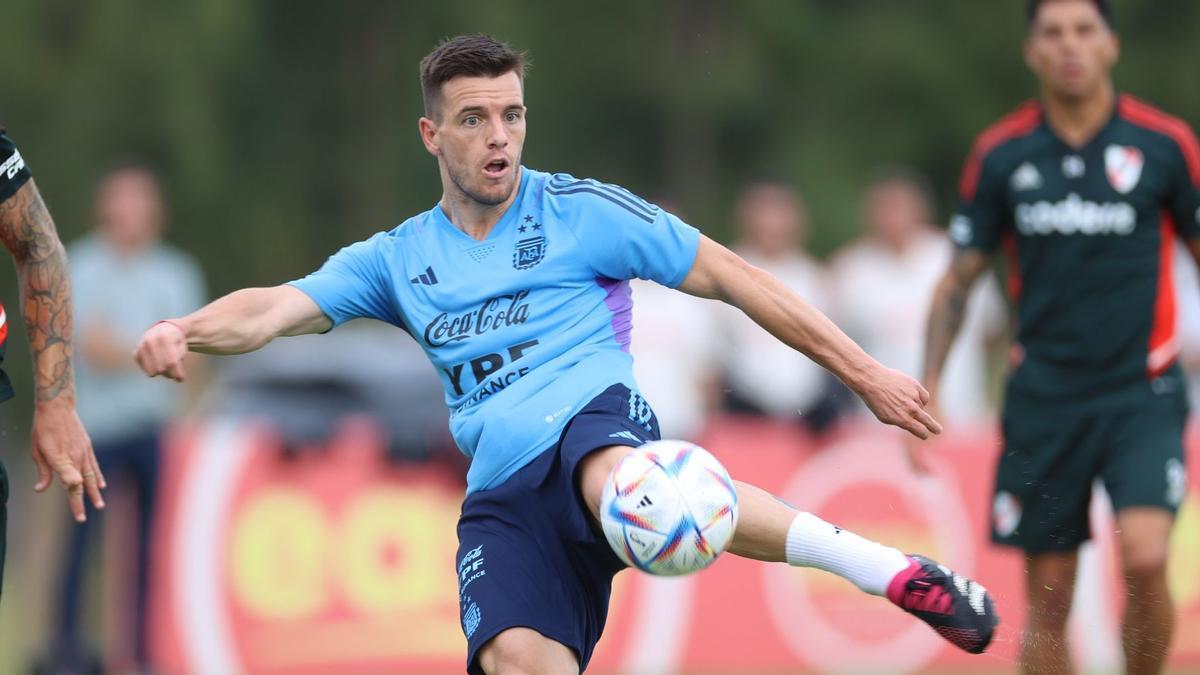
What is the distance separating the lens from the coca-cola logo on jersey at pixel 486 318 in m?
5.78

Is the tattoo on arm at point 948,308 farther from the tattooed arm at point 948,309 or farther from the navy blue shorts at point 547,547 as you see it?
the navy blue shorts at point 547,547

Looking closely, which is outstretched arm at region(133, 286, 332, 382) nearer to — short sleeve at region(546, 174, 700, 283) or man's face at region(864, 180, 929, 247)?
short sleeve at region(546, 174, 700, 283)

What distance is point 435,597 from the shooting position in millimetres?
10852

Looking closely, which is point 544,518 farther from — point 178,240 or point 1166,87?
point 1166,87

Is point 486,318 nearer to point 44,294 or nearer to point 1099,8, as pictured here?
point 44,294

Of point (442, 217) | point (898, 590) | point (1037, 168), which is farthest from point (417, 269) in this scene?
point (1037, 168)

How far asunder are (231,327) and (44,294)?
24.1 inches

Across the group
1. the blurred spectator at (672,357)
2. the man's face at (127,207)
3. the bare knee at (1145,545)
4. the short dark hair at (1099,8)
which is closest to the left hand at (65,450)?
the bare knee at (1145,545)

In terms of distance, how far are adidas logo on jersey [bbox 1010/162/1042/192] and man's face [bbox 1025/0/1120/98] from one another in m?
0.31

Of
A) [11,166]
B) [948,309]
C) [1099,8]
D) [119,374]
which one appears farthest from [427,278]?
[119,374]

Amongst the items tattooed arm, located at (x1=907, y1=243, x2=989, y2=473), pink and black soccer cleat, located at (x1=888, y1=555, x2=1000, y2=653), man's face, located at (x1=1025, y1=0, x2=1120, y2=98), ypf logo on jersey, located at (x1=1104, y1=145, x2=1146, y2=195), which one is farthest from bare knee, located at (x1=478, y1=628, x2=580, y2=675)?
man's face, located at (x1=1025, y1=0, x2=1120, y2=98)

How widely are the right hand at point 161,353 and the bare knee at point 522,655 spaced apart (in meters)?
1.25

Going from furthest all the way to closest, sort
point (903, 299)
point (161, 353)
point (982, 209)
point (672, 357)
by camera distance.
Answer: point (903, 299), point (672, 357), point (982, 209), point (161, 353)

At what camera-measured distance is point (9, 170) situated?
5.50 m
